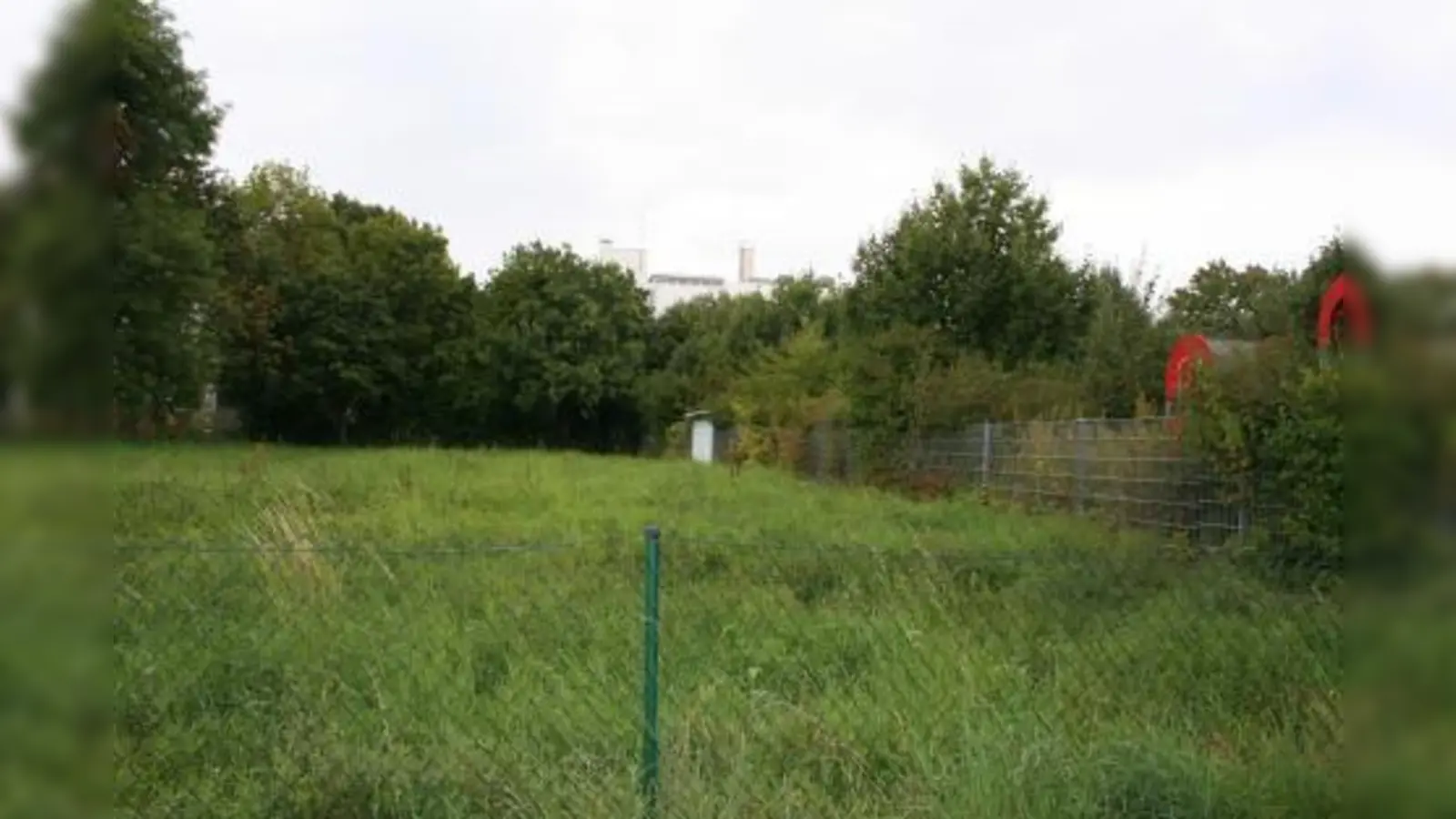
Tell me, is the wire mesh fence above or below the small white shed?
below

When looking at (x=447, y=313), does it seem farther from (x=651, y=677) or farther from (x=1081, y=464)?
(x=651, y=677)

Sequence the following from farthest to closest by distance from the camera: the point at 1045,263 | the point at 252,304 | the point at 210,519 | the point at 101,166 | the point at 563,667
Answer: the point at 252,304 → the point at 1045,263 → the point at 210,519 → the point at 563,667 → the point at 101,166

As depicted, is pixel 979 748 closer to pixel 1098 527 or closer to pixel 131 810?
pixel 131 810

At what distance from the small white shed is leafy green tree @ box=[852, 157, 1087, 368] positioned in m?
12.1

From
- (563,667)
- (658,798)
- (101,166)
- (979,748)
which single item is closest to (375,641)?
(563,667)

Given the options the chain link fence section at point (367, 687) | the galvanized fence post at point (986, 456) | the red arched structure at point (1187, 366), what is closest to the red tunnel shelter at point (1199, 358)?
the red arched structure at point (1187, 366)

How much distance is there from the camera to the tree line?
54cm

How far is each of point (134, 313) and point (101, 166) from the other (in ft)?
1.12

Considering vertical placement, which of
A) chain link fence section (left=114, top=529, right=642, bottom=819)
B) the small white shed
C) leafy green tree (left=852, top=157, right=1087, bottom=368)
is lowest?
chain link fence section (left=114, top=529, right=642, bottom=819)

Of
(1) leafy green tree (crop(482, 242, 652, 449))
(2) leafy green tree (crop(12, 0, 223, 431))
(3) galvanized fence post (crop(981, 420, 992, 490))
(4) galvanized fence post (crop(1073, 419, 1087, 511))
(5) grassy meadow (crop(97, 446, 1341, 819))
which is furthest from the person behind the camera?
(1) leafy green tree (crop(482, 242, 652, 449))

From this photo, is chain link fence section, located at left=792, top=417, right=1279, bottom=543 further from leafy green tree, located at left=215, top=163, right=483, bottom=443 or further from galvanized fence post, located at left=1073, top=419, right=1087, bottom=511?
leafy green tree, located at left=215, top=163, right=483, bottom=443

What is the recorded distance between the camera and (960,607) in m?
6.49

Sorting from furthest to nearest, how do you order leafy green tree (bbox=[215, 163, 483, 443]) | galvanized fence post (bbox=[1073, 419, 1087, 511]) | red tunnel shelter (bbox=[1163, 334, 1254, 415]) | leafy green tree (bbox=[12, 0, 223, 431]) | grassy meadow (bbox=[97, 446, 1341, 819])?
leafy green tree (bbox=[215, 163, 483, 443]) → galvanized fence post (bbox=[1073, 419, 1087, 511]) → red tunnel shelter (bbox=[1163, 334, 1254, 415]) → grassy meadow (bbox=[97, 446, 1341, 819]) → leafy green tree (bbox=[12, 0, 223, 431])

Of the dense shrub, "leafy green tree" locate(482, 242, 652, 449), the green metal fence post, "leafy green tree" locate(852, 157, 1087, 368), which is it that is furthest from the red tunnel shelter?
"leafy green tree" locate(482, 242, 652, 449)
